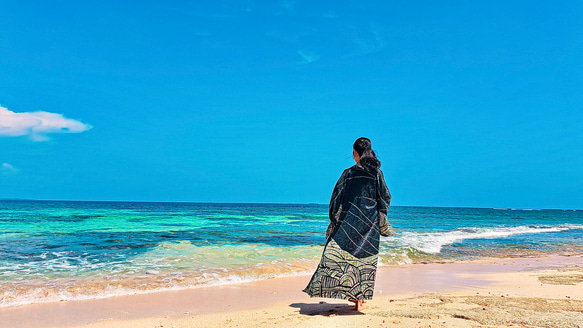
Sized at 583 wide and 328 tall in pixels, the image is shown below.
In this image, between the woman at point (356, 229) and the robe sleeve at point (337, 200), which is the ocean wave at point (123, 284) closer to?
the woman at point (356, 229)

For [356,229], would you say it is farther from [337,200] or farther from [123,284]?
[123,284]

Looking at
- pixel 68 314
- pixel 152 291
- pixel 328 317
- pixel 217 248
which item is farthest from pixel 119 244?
pixel 328 317

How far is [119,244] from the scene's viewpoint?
13.4m

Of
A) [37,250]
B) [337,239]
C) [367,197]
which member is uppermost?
[367,197]

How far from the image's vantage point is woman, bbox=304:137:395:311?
14.6ft

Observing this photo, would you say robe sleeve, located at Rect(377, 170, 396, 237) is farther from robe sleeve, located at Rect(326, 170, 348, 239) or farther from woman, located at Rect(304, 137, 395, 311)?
robe sleeve, located at Rect(326, 170, 348, 239)

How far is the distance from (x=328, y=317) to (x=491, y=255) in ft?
36.7

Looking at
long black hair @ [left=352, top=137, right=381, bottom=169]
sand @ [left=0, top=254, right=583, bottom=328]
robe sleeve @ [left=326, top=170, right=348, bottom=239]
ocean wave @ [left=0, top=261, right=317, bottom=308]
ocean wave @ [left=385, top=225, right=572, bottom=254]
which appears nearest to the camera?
sand @ [left=0, top=254, right=583, bottom=328]

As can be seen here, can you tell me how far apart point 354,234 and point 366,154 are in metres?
0.94

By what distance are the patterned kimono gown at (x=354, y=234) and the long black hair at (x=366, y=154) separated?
70mm

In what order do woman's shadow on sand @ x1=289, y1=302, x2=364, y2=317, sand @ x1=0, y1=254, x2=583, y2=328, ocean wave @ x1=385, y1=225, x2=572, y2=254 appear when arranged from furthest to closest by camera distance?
ocean wave @ x1=385, y1=225, x2=572, y2=254
woman's shadow on sand @ x1=289, y1=302, x2=364, y2=317
sand @ x1=0, y1=254, x2=583, y2=328

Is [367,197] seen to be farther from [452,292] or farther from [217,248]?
[217,248]

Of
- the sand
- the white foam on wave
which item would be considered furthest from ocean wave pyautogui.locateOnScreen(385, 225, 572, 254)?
the sand

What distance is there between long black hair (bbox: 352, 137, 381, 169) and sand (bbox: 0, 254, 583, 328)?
1.74m
